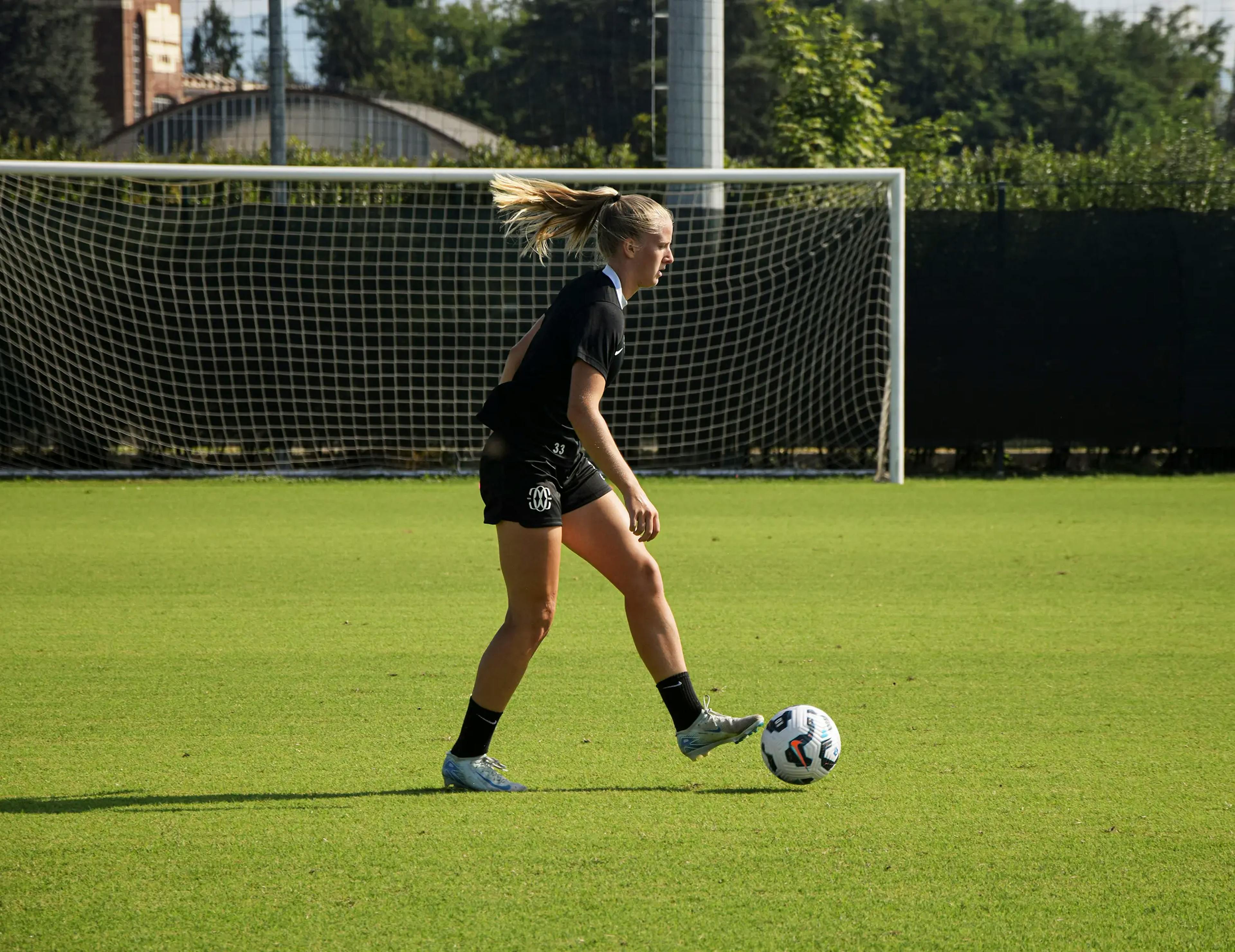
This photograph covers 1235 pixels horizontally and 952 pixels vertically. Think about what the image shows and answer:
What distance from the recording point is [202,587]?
8.05 meters

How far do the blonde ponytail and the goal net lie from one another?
30.9ft

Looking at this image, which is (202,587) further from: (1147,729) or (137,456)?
(137,456)

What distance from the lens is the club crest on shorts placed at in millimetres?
4324

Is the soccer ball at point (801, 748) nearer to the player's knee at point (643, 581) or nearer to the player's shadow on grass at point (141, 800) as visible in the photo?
the player's knee at point (643, 581)

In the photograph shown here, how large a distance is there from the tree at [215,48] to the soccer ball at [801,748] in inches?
937

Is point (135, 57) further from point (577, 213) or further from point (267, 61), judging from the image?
point (577, 213)

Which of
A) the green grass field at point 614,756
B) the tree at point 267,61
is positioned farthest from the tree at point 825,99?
the green grass field at point 614,756

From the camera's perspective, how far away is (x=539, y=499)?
433 centimetres

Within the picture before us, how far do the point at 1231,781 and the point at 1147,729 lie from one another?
647 mm

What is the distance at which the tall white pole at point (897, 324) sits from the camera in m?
13.3

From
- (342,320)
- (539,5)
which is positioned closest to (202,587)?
(342,320)

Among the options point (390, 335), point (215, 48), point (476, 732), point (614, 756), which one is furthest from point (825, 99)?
point (215, 48)

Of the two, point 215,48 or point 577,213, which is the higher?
point 215,48

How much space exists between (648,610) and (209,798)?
1481mm
